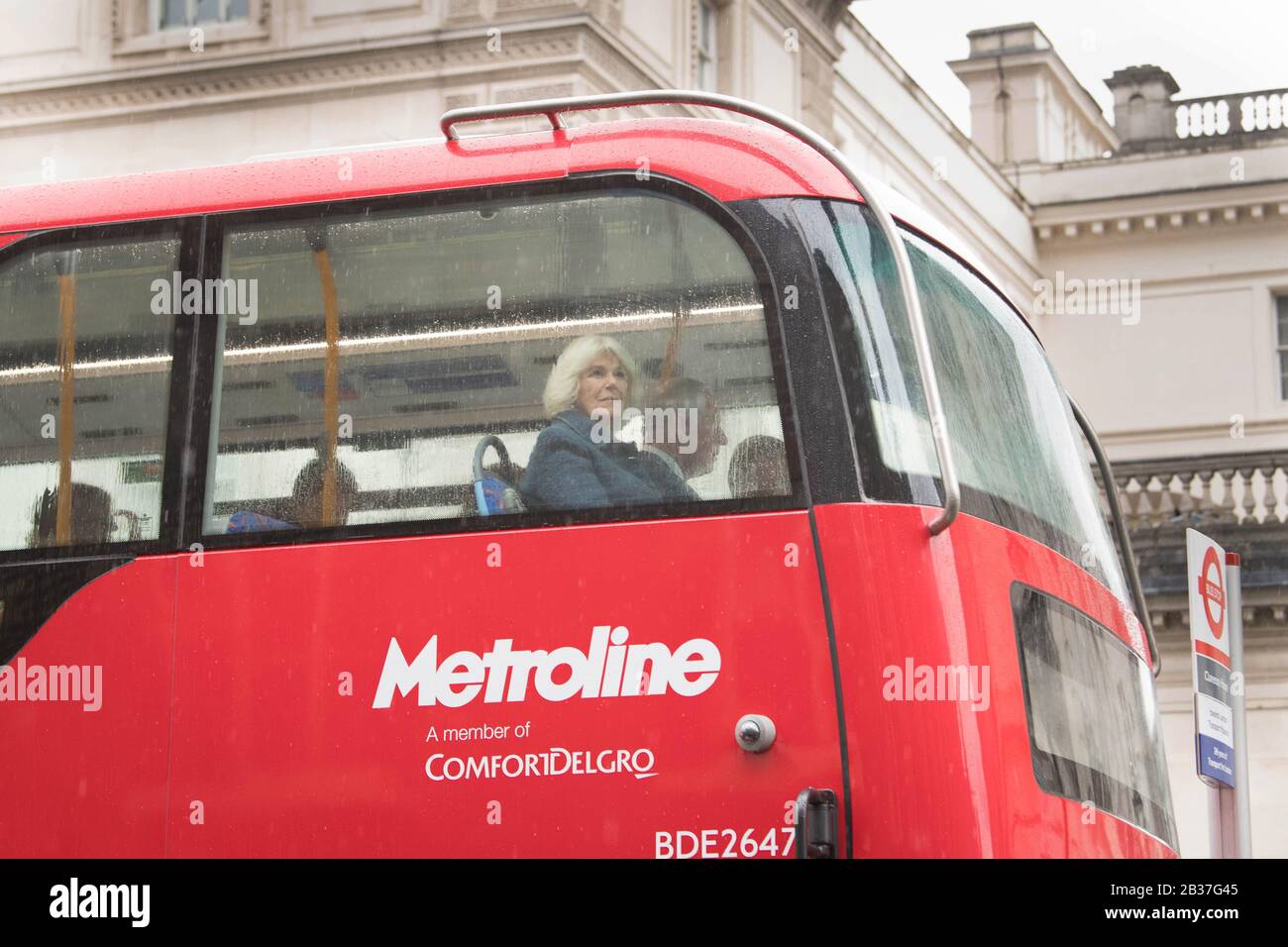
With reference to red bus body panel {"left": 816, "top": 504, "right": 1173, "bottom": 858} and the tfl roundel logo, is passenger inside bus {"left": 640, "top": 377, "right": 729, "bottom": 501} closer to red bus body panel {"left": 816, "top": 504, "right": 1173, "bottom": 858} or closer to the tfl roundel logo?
red bus body panel {"left": 816, "top": 504, "right": 1173, "bottom": 858}

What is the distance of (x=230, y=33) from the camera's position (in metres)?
19.8

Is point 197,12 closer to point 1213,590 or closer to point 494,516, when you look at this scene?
point 1213,590

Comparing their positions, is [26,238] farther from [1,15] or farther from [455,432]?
[1,15]

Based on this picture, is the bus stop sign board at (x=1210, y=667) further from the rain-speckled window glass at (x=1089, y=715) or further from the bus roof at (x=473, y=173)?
the bus roof at (x=473, y=173)

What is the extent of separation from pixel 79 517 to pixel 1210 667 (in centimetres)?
561

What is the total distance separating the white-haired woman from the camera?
6340mm

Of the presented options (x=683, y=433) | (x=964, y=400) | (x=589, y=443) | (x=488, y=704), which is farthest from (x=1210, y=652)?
(x=488, y=704)

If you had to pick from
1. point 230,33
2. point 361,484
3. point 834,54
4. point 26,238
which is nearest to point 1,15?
point 230,33

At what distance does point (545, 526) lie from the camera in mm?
6336

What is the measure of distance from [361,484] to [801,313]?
5.43 ft

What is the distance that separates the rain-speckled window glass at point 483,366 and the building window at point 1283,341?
27.3 meters

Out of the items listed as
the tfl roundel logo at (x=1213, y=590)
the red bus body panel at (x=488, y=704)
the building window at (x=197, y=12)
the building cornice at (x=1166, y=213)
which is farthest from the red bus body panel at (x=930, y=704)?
the building cornice at (x=1166, y=213)

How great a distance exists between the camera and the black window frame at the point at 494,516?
20.5 feet

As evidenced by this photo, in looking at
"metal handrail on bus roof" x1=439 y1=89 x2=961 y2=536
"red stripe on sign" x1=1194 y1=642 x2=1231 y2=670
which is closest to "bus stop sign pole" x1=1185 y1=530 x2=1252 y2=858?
"red stripe on sign" x1=1194 y1=642 x2=1231 y2=670
